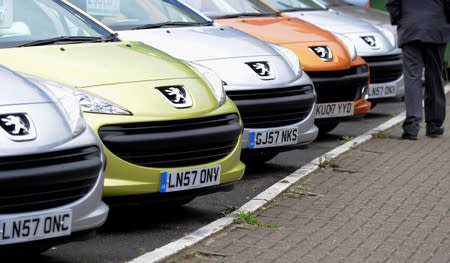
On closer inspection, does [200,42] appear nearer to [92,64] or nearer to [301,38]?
[92,64]

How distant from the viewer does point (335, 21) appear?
12664mm

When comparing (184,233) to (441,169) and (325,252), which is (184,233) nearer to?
(325,252)

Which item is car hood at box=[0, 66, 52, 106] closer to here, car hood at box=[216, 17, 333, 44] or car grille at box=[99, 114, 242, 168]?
car grille at box=[99, 114, 242, 168]

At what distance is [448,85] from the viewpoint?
16781 millimetres

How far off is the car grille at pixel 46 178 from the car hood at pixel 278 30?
15.6ft

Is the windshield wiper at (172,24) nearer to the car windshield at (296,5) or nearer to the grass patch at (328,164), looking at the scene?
the grass patch at (328,164)

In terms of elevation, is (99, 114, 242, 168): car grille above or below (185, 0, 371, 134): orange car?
above

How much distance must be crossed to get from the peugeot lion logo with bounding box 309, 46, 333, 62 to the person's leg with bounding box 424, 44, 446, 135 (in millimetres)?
1082

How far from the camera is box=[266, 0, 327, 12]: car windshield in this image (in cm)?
1294

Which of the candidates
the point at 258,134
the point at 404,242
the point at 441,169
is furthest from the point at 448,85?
the point at 404,242

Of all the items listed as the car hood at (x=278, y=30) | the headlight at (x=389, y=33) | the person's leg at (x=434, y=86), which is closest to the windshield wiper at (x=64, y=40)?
the car hood at (x=278, y=30)

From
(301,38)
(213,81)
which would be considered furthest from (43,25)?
(301,38)

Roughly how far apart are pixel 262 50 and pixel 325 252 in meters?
2.73

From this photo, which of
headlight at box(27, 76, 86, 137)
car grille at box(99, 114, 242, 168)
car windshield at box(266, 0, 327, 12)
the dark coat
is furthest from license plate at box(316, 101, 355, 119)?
headlight at box(27, 76, 86, 137)
